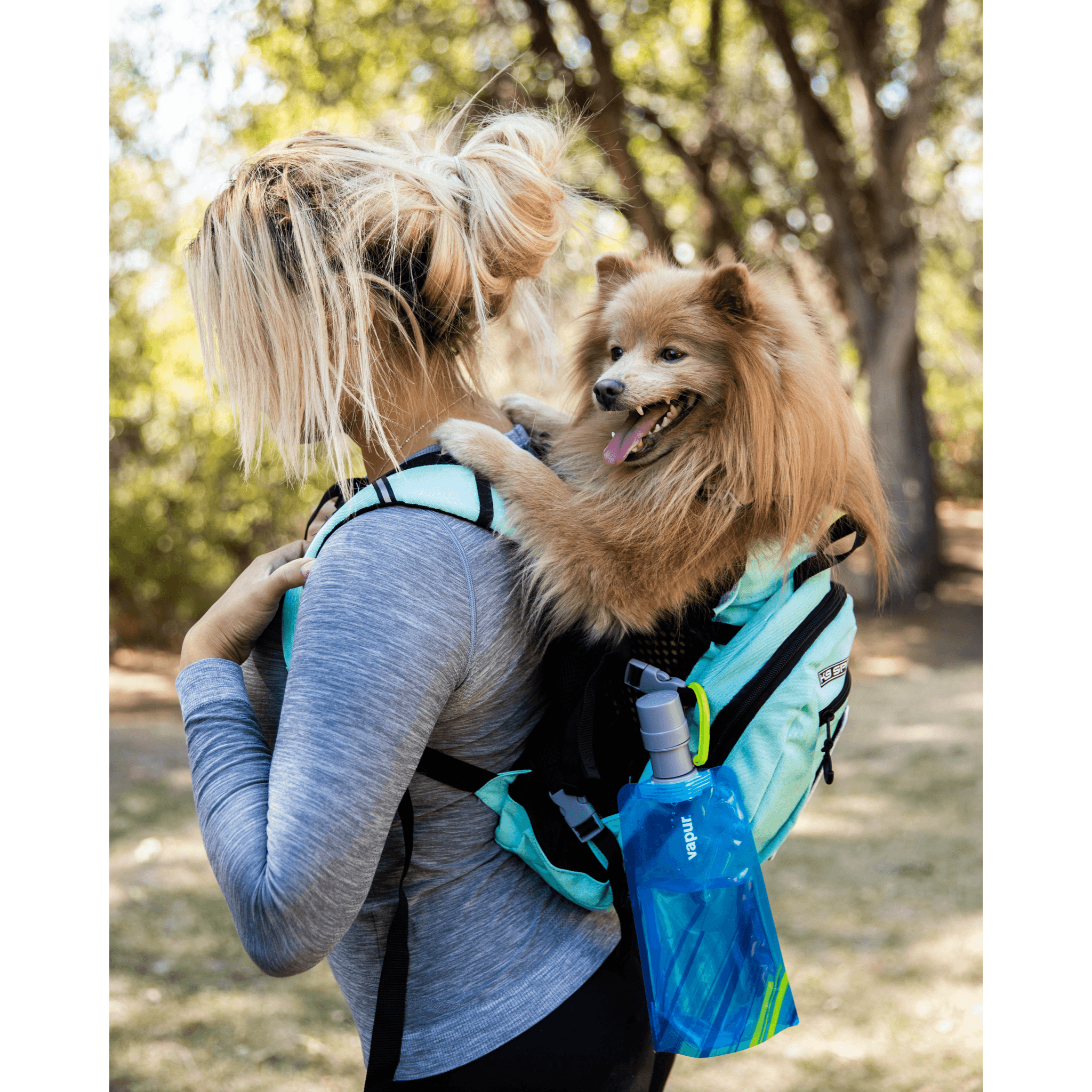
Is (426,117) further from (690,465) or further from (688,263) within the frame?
(690,465)

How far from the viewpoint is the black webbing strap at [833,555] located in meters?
1.51

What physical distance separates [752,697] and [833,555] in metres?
0.41

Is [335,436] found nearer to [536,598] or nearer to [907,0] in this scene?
[536,598]

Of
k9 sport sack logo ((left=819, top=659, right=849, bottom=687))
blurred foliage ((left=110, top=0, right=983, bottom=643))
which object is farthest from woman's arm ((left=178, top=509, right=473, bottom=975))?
blurred foliage ((left=110, top=0, right=983, bottom=643))

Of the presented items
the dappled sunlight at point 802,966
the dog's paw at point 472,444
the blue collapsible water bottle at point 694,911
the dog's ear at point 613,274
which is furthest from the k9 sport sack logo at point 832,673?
A: the dappled sunlight at point 802,966

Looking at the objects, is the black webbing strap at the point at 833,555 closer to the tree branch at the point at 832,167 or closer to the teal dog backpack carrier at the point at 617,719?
the teal dog backpack carrier at the point at 617,719

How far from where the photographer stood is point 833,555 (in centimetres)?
166

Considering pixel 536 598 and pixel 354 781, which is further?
pixel 536 598

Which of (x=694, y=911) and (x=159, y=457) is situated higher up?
(x=694, y=911)

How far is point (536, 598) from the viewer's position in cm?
144

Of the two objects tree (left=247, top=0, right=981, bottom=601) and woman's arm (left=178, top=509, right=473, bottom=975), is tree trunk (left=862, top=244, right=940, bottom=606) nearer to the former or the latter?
tree (left=247, top=0, right=981, bottom=601)

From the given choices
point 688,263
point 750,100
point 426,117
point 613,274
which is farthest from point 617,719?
point 750,100

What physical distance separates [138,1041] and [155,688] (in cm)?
674

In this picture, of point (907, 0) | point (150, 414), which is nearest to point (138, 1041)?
point (150, 414)
